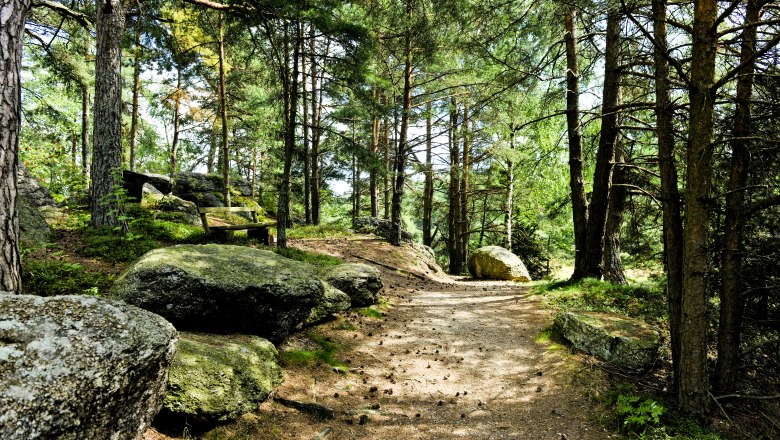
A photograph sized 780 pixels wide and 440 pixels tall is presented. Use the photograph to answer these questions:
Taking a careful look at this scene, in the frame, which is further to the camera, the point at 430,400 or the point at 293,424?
the point at 430,400

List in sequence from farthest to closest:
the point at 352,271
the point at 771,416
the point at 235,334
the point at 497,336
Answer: the point at 352,271 < the point at 497,336 < the point at 235,334 < the point at 771,416

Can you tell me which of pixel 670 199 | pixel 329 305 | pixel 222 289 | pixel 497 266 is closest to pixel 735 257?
pixel 670 199

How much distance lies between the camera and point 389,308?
29.4 feet

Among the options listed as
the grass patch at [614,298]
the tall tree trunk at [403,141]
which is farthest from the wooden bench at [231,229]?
the grass patch at [614,298]

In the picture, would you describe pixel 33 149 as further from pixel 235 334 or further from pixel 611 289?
pixel 611 289

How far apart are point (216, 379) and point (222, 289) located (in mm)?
1241

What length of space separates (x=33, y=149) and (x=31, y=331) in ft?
51.7

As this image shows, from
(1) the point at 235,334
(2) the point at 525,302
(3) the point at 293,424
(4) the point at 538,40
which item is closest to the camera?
(3) the point at 293,424

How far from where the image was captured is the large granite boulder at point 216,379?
347 centimetres

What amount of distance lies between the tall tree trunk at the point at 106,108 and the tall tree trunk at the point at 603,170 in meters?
10.4

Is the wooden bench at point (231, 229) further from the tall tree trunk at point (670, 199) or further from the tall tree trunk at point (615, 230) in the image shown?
the tall tree trunk at point (670, 199)

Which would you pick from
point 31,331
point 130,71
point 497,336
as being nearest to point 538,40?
point 497,336

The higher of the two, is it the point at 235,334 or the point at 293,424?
the point at 235,334

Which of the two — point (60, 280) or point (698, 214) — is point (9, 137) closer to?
point (60, 280)
